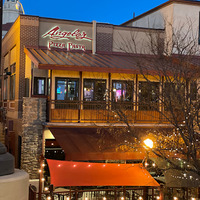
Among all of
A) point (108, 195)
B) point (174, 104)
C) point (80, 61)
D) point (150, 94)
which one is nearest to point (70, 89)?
point (80, 61)

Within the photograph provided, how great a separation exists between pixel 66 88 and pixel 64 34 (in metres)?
3.05

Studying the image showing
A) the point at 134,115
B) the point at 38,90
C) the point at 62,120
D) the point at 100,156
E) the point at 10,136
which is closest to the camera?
the point at 100,156

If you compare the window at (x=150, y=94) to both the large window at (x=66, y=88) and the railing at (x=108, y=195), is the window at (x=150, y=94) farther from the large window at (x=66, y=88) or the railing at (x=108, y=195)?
the large window at (x=66, y=88)

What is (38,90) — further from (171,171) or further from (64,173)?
(171,171)

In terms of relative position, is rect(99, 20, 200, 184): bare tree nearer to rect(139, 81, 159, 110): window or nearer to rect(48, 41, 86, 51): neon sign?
rect(139, 81, 159, 110): window

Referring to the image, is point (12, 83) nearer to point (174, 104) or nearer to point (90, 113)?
point (90, 113)

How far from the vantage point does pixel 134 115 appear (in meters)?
Result: 17.3

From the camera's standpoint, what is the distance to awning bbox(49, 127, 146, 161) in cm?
1368

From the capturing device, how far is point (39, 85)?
1836cm

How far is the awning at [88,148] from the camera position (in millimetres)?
13679

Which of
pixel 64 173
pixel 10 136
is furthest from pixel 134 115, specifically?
pixel 10 136

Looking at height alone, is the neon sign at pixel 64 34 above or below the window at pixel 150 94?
above

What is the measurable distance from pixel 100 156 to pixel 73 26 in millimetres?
8350

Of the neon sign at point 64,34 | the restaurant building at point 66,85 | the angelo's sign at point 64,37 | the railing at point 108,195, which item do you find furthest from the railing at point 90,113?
the neon sign at point 64,34
